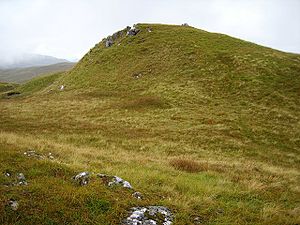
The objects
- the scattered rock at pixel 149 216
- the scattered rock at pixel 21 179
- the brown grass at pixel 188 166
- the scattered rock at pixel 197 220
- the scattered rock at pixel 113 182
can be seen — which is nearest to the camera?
the scattered rock at pixel 149 216

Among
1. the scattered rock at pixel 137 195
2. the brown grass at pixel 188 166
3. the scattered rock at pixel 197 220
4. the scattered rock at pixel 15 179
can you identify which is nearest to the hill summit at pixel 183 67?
the brown grass at pixel 188 166

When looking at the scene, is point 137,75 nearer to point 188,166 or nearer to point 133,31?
point 133,31

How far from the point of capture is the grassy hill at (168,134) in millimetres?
9695

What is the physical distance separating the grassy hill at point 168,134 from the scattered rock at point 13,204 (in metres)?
0.18

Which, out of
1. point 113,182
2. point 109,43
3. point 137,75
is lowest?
point 113,182

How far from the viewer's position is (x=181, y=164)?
59.2 feet

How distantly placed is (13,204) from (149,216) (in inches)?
152

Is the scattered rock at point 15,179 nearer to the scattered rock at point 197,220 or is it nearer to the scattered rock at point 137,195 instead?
the scattered rock at point 137,195

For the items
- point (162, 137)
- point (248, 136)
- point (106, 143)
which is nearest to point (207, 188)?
point (106, 143)

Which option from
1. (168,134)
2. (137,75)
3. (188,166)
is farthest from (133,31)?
(188,166)

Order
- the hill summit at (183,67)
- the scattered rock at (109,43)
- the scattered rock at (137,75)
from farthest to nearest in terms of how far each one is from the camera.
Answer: the scattered rock at (109,43)
the scattered rock at (137,75)
the hill summit at (183,67)

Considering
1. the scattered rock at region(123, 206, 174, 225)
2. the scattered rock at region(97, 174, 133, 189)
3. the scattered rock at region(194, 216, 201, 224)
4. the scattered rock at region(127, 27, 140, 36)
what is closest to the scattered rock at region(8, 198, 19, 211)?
the scattered rock at region(123, 206, 174, 225)

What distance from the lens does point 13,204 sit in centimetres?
832

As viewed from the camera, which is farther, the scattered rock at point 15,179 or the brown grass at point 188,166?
the brown grass at point 188,166
